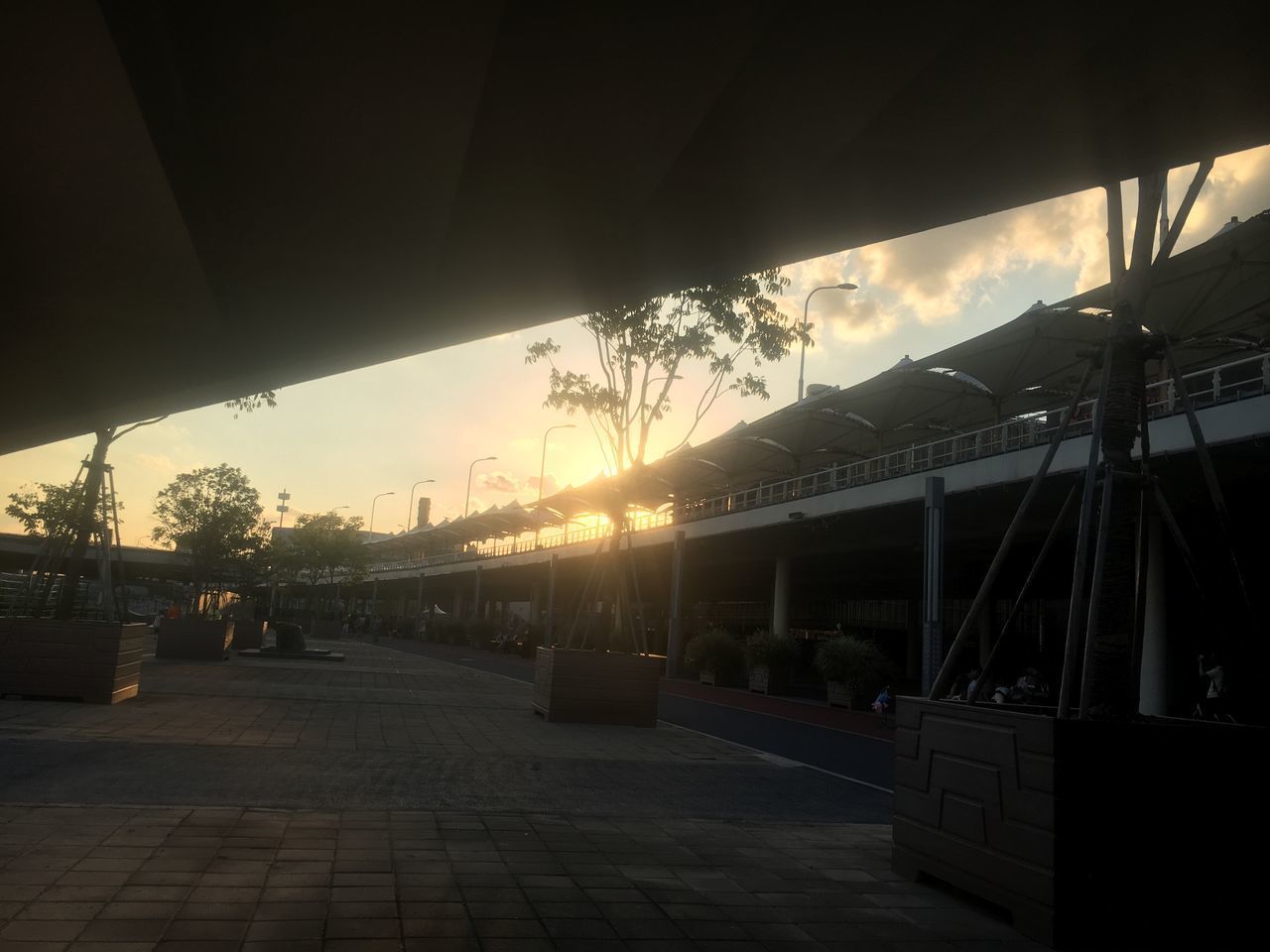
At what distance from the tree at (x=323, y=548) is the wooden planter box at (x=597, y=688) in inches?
1412

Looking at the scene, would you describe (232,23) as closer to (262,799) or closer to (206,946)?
(206,946)

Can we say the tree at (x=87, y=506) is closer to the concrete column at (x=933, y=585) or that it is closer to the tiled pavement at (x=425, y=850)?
the tiled pavement at (x=425, y=850)

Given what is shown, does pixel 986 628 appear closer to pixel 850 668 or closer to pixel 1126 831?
pixel 850 668

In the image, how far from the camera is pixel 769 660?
2614cm

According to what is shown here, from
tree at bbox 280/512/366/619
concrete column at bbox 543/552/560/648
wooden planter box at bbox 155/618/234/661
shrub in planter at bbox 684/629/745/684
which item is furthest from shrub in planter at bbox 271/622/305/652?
tree at bbox 280/512/366/619

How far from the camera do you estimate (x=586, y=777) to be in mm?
8266

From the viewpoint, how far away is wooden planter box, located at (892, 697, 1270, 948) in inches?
164

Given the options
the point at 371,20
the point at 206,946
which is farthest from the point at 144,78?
the point at 206,946

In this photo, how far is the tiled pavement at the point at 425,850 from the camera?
3.87 m

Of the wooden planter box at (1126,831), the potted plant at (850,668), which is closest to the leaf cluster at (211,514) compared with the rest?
the potted plant at (850,668)

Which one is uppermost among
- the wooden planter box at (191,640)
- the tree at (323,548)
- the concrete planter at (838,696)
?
the tree at (323,548)

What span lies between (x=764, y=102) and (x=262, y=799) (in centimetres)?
589

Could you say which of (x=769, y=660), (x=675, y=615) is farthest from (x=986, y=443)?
(x=675, y=615)

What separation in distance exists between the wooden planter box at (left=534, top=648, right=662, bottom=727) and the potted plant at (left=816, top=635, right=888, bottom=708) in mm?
9886
